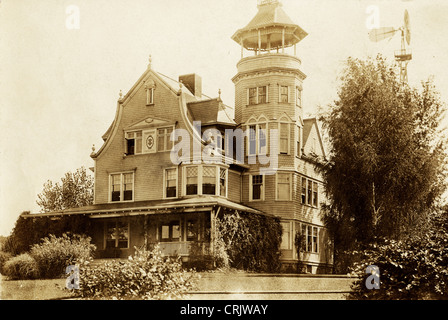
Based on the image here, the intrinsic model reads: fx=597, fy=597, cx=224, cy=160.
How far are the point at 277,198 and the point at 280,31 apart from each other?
233 inches

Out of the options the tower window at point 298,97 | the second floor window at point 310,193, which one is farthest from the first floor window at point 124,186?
the tower window at point 298,97

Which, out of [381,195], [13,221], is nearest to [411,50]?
[381,195]

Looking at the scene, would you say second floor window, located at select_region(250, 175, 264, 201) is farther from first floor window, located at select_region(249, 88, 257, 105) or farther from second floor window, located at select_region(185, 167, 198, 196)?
first floor window, located at select_region(249, 88, 257, 105)

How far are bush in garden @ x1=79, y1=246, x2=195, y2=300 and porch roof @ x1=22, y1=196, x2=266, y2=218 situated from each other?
17.4 ft

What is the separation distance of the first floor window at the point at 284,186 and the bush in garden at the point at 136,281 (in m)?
7.21

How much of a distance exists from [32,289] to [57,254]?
1.93 m

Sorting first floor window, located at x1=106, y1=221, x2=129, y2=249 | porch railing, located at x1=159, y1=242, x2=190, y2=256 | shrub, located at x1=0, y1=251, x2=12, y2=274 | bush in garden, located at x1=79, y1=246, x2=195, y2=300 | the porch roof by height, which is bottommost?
bush in garden, located at x1=79, y1=246, x2=195, y2=300

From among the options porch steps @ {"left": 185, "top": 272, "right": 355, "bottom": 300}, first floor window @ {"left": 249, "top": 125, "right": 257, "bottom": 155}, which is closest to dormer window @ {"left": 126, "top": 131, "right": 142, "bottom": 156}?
first floor window @ {"left": 249, "top": 125, "right": 257, "bottom": 155}

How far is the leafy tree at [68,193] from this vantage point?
20.2m

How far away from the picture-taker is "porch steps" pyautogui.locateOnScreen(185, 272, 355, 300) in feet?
52.7

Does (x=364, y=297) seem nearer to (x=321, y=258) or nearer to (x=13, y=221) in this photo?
(x=321, y=258)

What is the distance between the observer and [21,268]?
18000 millimetres

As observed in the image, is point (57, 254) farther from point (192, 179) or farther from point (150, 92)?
point (150, 92)

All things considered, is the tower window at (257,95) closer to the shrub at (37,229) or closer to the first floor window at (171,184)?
the first floor window at (171,184)
